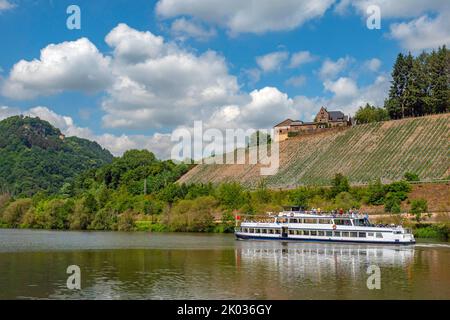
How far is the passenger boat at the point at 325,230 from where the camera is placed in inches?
3241

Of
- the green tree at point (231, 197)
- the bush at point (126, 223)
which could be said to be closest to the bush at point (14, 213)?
the bush at point (126, 223)

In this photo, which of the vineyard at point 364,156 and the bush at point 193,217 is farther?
the vineyard at point 364,156

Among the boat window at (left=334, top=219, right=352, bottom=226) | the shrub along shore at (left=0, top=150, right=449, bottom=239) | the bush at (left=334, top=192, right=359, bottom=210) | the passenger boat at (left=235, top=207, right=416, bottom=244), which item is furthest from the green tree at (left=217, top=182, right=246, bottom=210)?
the boat window at (left=334, top=219, right=352, bottom=226)

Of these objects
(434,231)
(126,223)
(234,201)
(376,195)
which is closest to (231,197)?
(234,201)

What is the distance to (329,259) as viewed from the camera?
64.0m

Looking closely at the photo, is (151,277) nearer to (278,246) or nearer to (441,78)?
(278,246)

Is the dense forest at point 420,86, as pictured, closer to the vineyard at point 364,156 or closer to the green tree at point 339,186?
the vineyard at point 364,156

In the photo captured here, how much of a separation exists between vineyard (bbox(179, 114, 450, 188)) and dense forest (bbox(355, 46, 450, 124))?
31.6 feet

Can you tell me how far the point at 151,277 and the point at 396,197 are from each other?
264 feet

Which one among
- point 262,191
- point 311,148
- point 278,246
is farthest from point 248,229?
point 311,148

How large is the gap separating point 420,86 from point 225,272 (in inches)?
5233

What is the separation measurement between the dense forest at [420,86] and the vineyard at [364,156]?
31.6ft

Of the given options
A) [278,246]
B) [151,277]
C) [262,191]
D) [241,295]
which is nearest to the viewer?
[241,295]

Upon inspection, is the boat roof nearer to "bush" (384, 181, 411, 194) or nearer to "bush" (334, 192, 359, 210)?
"bush" (334, 192, 359, 210)
